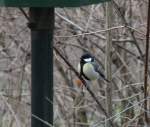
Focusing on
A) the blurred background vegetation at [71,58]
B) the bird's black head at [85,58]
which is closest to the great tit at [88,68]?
the bird's black head at [85,58]

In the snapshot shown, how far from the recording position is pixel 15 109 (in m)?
4.31

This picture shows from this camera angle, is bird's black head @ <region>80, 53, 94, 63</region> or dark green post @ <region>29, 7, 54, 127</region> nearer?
dark green post @ <region>29, 7, 54, 127</region>

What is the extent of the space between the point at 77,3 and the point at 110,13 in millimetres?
937

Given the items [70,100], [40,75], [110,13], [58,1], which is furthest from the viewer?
[70,100]

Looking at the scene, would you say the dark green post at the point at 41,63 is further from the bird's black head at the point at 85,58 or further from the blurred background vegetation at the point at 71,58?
the blurred background vegetation at the point at 71,58

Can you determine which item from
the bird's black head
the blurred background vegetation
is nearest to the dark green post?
the bird's black head

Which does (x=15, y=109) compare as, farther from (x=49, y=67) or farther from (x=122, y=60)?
(x=49, y=67)

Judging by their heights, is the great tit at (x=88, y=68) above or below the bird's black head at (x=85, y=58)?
below

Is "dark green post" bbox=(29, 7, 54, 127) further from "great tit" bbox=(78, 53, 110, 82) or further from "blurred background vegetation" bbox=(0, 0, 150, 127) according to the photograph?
"blurred background vegetation" bbox=(0, 0, 150, 127)

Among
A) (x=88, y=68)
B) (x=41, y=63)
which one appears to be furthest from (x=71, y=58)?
(x=41, y=63)

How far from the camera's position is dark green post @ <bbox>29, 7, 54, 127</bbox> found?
224 cm

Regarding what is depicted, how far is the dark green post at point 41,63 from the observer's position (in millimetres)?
2242

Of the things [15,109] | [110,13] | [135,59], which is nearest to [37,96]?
[110,13]

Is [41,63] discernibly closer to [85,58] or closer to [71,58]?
[85,58]
